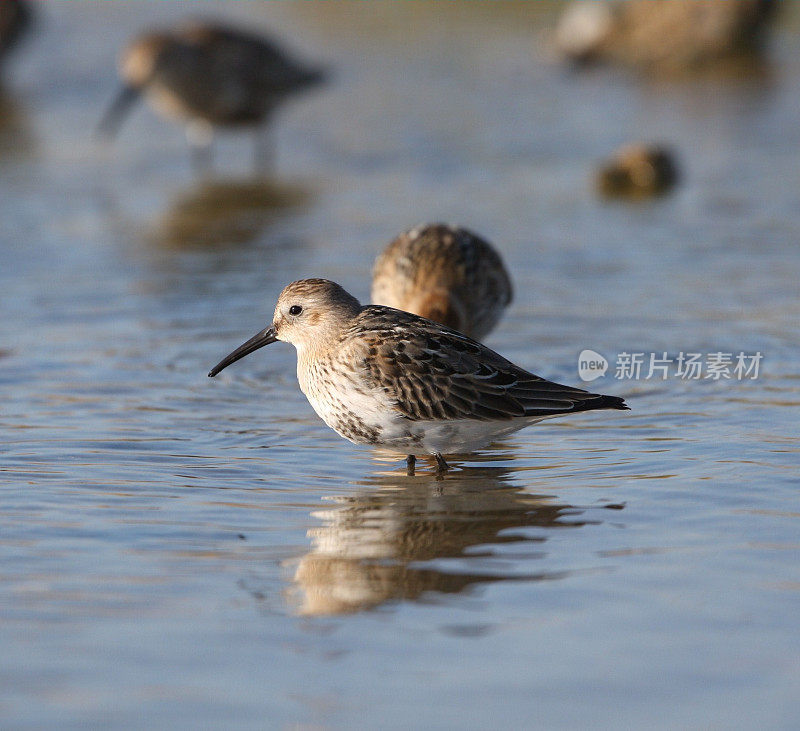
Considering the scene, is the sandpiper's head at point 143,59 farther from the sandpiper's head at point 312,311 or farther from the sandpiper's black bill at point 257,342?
the sandpiper's head at point 312,311

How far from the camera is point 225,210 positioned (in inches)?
622

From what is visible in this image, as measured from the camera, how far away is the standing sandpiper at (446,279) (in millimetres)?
9648

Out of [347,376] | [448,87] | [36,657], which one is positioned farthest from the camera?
[448,87]

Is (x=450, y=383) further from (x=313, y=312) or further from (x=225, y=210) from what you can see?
(x=225, y=210)

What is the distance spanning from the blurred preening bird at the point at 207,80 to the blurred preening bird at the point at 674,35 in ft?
26.1

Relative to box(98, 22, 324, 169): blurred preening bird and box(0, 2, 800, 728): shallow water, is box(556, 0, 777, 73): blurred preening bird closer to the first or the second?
box(0, 2, 800, 728): shallow water

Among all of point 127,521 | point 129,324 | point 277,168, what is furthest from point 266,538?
point 277,168

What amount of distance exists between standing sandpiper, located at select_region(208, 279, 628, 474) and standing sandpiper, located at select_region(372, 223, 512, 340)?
1.80 m

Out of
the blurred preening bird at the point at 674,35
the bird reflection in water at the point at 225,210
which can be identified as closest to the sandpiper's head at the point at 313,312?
the bird reflection in water at the point at 225,210

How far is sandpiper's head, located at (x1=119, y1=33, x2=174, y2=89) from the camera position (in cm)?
1833

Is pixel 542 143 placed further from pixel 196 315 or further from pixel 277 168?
pixel 196 315

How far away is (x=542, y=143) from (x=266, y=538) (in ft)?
42.7

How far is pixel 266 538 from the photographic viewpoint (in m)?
6.35
